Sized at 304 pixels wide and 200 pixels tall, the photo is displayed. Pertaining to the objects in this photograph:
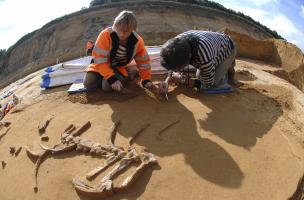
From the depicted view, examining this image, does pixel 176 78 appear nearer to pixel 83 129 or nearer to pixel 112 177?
pixel 83 129

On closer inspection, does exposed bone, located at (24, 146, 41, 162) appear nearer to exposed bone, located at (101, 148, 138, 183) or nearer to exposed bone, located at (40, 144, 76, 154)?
exposed bone, located at (40, 144, 76, 154)

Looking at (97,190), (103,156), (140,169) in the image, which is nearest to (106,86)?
(103,156)

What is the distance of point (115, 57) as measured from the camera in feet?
13.9

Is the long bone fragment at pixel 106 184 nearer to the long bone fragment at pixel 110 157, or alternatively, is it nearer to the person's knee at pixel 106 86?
the long bone fragment at pixel 110 157

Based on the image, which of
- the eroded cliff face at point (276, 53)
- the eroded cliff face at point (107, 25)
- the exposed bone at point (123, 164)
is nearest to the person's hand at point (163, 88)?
the exposed bone at point (123, 164)

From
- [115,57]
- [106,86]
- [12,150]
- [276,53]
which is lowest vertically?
[12,150]

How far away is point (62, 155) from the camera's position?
3311 mm

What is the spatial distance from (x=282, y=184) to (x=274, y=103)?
148cm

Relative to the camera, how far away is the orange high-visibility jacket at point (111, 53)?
4.04m

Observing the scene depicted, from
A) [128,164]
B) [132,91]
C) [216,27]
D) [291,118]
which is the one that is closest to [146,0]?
[216,27]

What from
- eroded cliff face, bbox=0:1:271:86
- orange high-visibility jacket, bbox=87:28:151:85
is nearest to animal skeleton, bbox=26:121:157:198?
orange high-visibility jacket, bbox=87:28:151:85

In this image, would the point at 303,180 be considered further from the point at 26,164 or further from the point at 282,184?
the point at 26,164

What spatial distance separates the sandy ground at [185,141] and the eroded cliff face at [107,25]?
607 cm

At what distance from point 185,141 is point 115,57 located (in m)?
1.41
